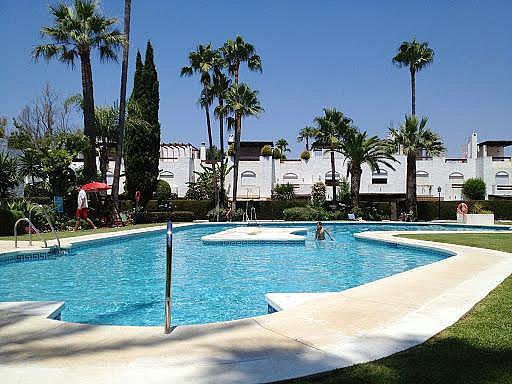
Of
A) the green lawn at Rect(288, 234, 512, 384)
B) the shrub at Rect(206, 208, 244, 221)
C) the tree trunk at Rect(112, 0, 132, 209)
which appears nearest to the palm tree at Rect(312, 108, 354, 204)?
the shrub at Rect(206, 208, 244, 221)

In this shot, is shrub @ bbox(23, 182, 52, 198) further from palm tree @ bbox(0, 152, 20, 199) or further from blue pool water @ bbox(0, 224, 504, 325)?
blue pool water @ bbox(0, 224, 504, 325)

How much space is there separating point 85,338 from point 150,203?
29.4 meters

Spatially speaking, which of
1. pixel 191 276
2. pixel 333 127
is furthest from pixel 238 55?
pixel 191 276

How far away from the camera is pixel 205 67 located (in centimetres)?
3067

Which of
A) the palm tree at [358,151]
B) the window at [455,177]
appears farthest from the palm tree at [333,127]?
the window at [455,177]

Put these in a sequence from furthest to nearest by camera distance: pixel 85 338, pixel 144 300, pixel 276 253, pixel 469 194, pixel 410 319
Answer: pixel 469 194 → pixel 276 253 → pixel 144 300 → pixel 410 319 → pixel 85 338

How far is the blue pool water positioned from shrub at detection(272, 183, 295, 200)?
22.3m

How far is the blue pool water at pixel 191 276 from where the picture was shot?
7.18 metres

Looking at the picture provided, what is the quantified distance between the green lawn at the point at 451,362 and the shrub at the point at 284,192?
112 ft

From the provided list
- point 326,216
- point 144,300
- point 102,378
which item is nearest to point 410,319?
point 102,378

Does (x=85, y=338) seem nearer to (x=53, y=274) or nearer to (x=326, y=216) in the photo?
(x=53, y=274)

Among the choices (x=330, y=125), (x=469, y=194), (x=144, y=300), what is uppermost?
(x=330, y=125)

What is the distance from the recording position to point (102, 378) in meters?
3.31

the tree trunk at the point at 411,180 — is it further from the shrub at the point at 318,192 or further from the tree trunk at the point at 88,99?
the tree trunk at the point at 88,99
